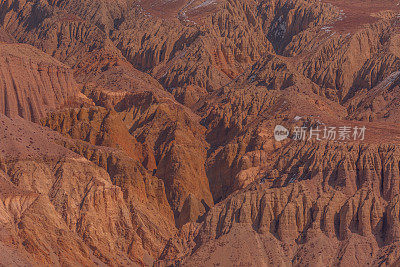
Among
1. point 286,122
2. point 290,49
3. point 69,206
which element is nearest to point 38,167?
point 69,206

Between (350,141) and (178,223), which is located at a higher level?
(350,141)

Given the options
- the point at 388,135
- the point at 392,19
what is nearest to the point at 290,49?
the point at 392,19

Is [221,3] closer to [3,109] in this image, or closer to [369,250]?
[3,109]

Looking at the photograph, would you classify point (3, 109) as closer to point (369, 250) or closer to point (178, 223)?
point (178, 223)

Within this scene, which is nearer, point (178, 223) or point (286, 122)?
point (178, 223)

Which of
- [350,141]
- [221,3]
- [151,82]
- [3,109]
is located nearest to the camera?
[350,141]

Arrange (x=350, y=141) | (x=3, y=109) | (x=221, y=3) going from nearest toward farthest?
(x=350, y=141) < (x=3, y=109) < (x=221, y=3)
